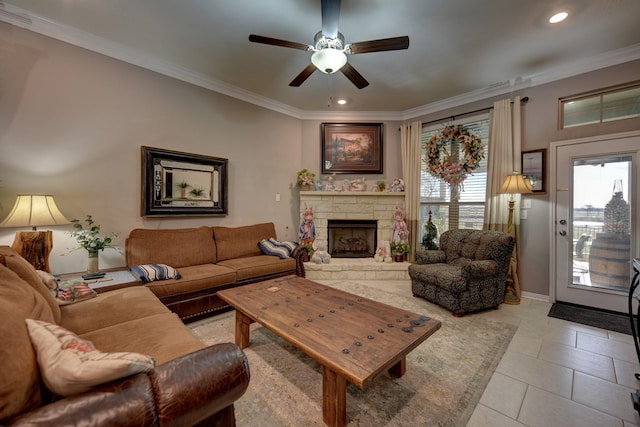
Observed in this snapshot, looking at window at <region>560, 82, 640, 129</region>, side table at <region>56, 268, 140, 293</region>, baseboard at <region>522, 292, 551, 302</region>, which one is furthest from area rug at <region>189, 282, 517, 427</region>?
window at <region>560, 82, 640, 129</region>

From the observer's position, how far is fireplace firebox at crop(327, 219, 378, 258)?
4723mm

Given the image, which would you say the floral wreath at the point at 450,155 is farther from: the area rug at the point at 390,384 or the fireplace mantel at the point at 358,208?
the area rug at the point at 390,384

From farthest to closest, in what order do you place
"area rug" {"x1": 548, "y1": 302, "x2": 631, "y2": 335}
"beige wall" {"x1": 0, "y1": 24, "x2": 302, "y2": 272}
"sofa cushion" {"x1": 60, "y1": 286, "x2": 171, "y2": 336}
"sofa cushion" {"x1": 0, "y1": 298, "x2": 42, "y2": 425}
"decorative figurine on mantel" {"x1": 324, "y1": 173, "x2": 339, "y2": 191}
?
1. "decorative figurine on mantel" {"x1": 324, "y1": 173, "x2": 339, "y2": 191}
2. "area rug" {"x1": 548, "y1": 302, "x2": 631, "y2": 335}
3. "beige wall" {"x1": 0, "y1": 24, "x2": 302, "y2": 272}
4. "sofa cushion" {"x1": 60, "y1": 286, "x2": 171, "y2": 336}
5. "sofa cushion" {"x1": 0, "y1": 298, "x2": 42, "y2": 425}

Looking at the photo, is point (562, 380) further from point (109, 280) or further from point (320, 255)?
point (109, 280)

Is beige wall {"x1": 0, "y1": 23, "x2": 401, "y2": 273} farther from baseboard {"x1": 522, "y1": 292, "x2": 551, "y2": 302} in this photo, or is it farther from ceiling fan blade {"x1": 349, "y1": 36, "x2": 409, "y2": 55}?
baseboard {"x1": 522, "y1": 292, "x2": 551, "y2": 302}

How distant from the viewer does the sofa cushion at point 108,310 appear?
63.5 inches

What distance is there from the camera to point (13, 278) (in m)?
1.27

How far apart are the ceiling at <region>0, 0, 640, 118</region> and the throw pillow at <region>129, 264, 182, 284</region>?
2.34m

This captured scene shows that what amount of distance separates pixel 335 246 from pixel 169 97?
134 inches

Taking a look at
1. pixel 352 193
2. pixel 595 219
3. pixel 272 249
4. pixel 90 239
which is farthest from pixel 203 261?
pixel 595 219

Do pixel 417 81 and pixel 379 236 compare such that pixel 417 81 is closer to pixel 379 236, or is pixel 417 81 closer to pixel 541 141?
pixel 541 141

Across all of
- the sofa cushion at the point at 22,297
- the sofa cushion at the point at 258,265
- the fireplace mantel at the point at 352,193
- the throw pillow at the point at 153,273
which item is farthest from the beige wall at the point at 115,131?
the sofa cushion at the point at 22,297

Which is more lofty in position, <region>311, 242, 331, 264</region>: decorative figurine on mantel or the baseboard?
<region>311, 242, 331, 264</region>: decorative figurine on mantel

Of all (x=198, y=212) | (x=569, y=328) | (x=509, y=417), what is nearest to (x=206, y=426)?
(x=509, y=417)
